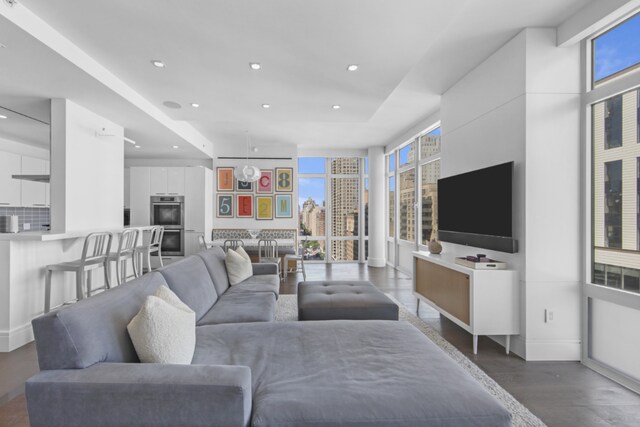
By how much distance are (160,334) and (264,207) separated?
646 cm

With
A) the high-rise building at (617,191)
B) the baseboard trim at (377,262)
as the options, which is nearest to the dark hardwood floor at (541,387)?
the high-rise building at (617,191)

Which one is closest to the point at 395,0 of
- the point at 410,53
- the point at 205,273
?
the point at 410,53

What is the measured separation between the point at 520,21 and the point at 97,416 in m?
3.73

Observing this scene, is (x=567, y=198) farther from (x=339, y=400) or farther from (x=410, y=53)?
(x=339, y=400)

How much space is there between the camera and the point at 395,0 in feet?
7.00

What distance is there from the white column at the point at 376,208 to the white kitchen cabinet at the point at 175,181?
168 inches

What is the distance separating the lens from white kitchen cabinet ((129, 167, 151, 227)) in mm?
6809

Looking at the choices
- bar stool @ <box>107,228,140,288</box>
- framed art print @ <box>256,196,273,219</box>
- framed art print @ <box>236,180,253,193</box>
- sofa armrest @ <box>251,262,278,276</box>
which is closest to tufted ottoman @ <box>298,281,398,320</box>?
sofa armrest @ <box>251,262,278,276</box>

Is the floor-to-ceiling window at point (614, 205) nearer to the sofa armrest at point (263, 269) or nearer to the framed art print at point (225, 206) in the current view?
the sofa armrest at point (263, 269)

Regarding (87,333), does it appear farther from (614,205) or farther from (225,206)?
(225,206)

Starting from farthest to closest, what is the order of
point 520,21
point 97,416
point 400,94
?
point 400,94, point 520,21, point 97,416

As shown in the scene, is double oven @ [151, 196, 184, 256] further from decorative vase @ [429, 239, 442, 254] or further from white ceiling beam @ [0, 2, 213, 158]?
decorative vase @ [429, 239, 442, 254]

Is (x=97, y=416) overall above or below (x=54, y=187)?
below

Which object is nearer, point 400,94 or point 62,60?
point 62,60
